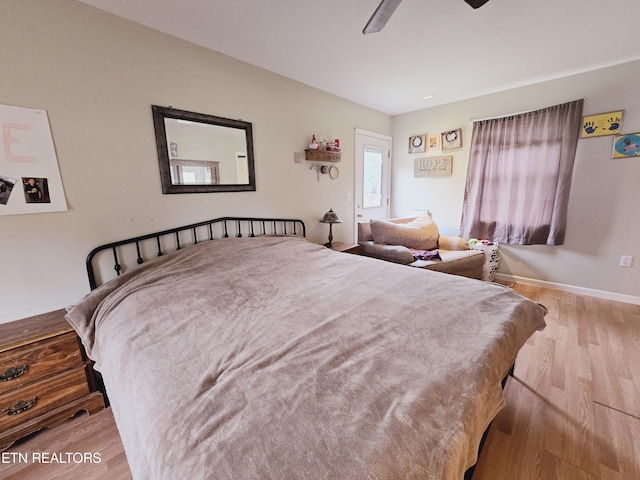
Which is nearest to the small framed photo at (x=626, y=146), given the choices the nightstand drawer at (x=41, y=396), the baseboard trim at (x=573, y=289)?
the baseboard trim at (x=573, y=289)

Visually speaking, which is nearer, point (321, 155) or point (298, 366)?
point (298, 366)

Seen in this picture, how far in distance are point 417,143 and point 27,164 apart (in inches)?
166

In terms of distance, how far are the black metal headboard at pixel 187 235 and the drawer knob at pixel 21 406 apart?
2.07 ft

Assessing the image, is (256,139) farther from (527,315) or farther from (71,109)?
(527,315)

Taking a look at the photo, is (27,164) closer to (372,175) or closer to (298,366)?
(298,366)

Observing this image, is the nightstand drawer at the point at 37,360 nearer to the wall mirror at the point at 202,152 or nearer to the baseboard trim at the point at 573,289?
the wall mirror at the point at 202,152

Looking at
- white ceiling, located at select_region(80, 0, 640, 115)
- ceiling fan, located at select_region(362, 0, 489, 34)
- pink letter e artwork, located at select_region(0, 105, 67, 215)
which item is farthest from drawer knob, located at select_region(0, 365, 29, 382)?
ceiling fan, located at select_region(362, 0, 489, 34)

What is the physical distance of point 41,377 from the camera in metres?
1.42

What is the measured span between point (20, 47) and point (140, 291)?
1468mm

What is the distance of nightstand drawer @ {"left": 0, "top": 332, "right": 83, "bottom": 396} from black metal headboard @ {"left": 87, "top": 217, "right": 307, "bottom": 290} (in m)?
0.38

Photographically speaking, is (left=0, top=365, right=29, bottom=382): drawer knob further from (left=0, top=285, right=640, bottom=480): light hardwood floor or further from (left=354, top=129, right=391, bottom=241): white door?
(left=354, top=129, right=391, bottom=241): white door

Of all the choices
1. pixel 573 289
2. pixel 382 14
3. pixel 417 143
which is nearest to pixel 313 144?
pixel 382 14

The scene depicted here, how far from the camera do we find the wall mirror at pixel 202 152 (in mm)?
1961

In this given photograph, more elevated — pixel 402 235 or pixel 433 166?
pixel 433 166
